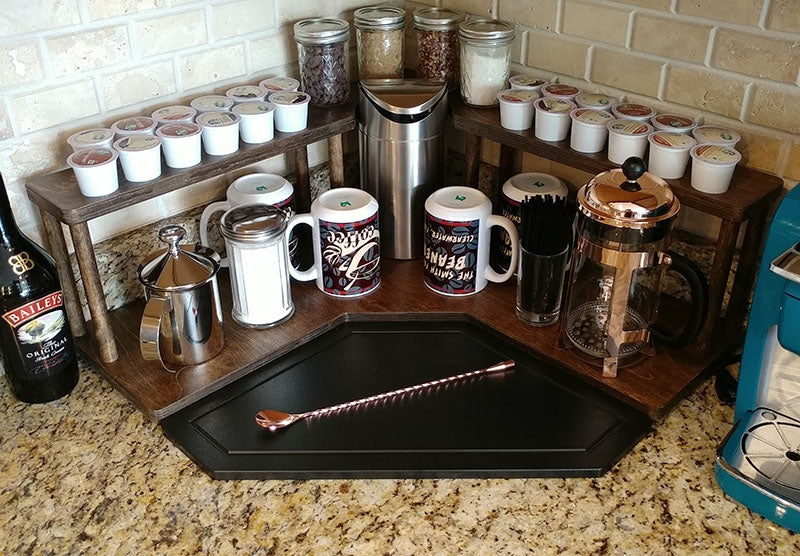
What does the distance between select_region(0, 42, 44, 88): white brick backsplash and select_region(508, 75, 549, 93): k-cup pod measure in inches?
27.2

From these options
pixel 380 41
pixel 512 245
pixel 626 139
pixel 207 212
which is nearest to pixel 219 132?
pixel 207 212

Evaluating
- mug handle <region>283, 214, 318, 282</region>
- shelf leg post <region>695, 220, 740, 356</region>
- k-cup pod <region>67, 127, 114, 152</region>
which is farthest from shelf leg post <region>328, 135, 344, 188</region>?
shelf leg post <region>695, 220, 740, 356</region>

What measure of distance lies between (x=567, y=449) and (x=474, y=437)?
0.11m

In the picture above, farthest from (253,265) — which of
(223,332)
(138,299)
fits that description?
(138,299)

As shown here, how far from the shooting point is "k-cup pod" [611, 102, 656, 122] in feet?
3.66

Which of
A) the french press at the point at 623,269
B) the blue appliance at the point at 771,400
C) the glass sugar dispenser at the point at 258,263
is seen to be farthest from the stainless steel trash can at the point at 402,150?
A: the blue appliance at the point at 771,400

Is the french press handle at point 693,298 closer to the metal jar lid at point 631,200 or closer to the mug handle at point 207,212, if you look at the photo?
the metal jar lid at point 631,200

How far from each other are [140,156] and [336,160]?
0.37 meters

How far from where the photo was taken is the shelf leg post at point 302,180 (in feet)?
4.31

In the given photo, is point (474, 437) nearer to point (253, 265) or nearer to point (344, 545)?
point (344, 545)

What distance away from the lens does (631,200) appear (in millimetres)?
939

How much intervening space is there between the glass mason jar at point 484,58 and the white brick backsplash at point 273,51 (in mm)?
286

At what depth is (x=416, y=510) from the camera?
897 mm

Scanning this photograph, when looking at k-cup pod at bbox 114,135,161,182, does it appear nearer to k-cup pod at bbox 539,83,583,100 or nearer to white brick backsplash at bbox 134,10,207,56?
white brick backsplash at bbox 134,10,207,56
